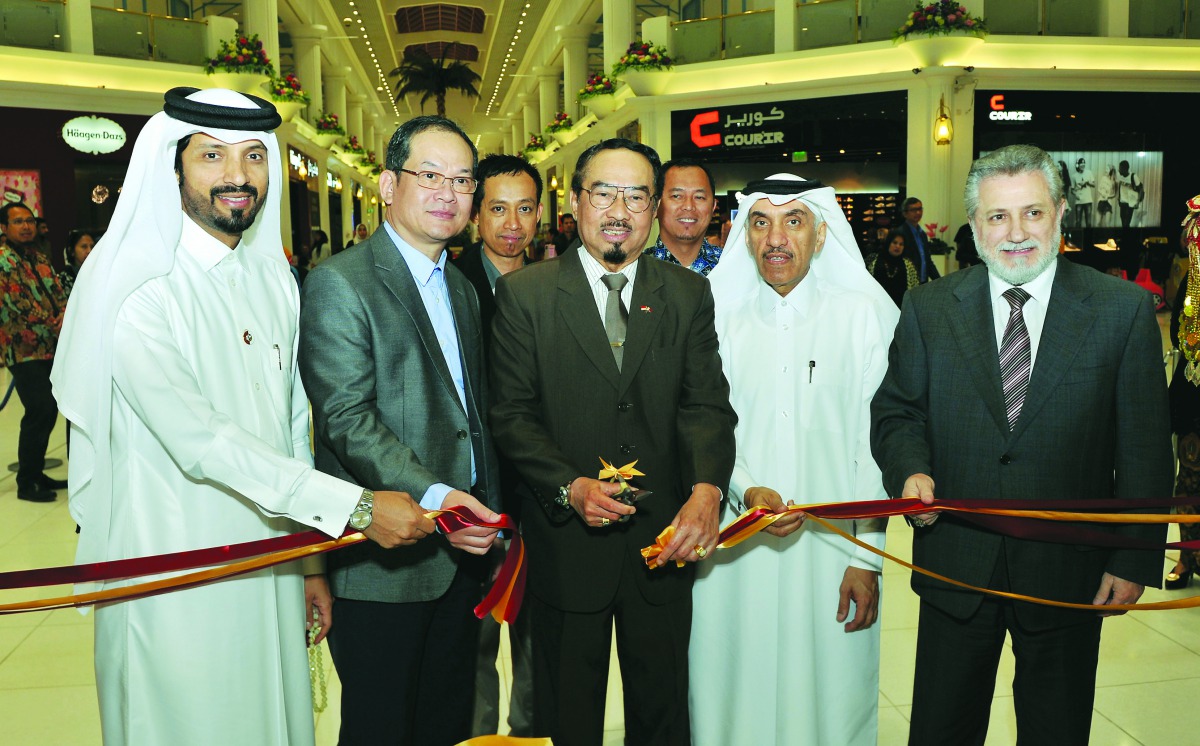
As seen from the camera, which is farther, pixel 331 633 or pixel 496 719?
pixel 496 719

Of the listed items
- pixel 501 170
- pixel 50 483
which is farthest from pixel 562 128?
pixel 501 170

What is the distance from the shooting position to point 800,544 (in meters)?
2.81

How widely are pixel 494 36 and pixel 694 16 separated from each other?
11.3m

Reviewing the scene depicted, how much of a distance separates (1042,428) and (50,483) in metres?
6.68

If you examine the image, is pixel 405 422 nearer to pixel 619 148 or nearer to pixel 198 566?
pixel 198 566

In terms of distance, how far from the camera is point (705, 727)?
2879 mm

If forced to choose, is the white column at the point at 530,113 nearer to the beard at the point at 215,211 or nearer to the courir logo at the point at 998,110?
the courir logo at the point at 998,110

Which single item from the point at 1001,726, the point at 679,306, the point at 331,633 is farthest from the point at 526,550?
the point at 1001,726

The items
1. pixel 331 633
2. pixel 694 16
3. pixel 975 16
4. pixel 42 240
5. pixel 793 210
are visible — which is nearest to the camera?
pixel 331 633

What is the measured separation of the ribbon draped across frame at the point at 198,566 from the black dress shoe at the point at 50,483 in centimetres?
515

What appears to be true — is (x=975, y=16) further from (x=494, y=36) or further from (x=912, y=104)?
(x=494, y=36)

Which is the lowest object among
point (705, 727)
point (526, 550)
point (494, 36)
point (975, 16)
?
point (705, 727)

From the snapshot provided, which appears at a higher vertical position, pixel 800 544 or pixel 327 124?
pixel 327 124

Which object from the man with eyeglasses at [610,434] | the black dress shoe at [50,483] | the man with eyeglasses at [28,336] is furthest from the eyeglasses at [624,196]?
the black dress shoe at [50,483]
